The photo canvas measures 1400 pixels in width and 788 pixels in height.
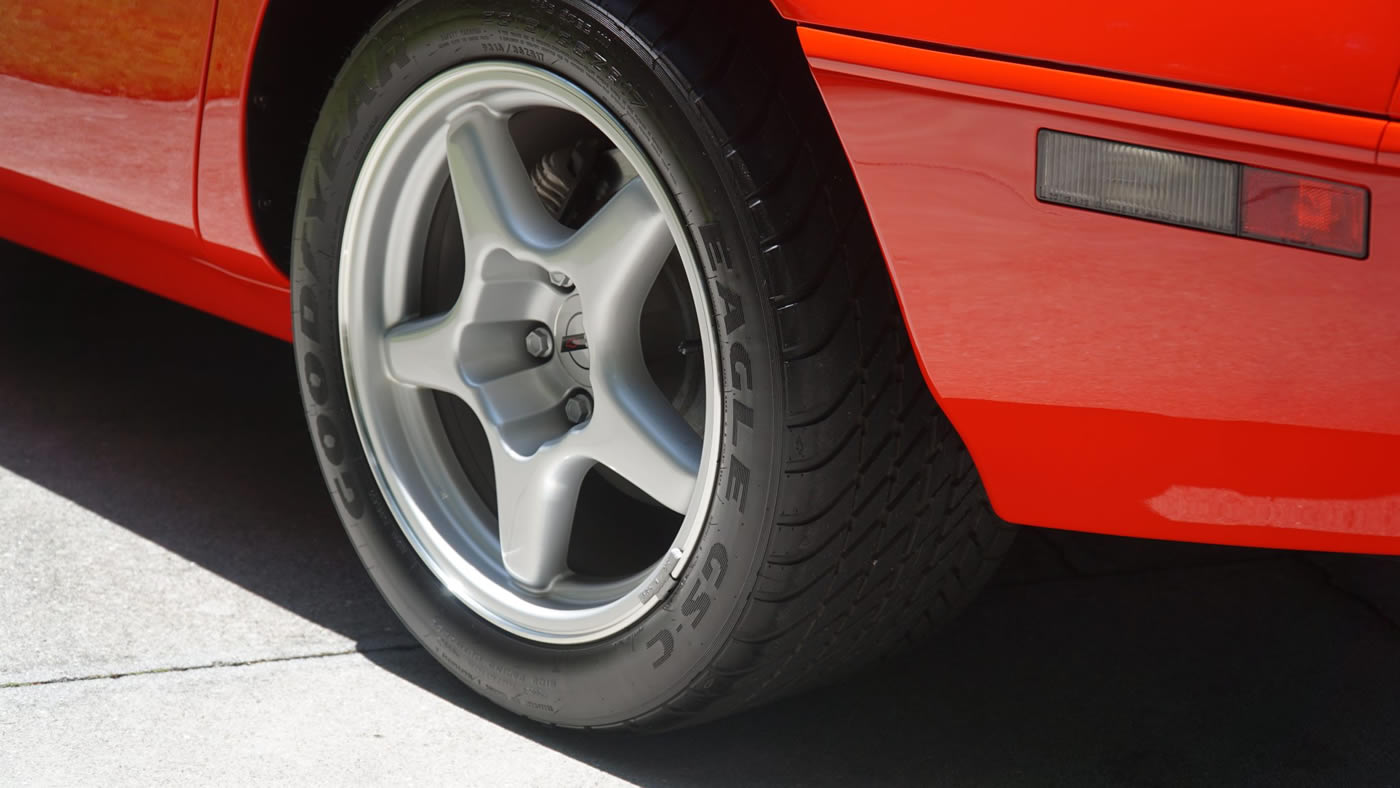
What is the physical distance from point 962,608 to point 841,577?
0.36 meters

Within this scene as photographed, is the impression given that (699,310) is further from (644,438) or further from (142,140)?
(142,140)

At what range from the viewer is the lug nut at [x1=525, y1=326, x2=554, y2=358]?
1933mm

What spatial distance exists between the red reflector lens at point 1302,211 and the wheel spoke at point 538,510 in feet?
2.81

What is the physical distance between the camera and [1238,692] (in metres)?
1.99

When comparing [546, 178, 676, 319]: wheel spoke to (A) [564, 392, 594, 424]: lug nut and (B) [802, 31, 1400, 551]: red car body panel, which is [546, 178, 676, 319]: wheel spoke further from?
(B) [802, 31, 1400, 551]: red car body panel

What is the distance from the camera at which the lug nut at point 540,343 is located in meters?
1.93

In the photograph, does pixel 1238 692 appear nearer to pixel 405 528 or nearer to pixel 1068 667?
pixel 1068 667

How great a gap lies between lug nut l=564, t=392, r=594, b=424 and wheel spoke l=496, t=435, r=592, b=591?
0.37 ft

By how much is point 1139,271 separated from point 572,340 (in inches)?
32.4

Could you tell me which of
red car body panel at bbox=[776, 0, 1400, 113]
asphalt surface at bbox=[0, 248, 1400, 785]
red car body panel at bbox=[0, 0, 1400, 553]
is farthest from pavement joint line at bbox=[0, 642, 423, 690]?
red car body panel at bbox=[776, 0, 1400, 113]

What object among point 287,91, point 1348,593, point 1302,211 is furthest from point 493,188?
point 1348,593

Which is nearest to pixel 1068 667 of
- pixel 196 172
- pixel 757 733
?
pixel 757 733

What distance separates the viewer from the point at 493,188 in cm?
185

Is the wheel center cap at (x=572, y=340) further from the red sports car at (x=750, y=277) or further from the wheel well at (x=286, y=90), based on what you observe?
the wheel well at (x=286, y=90)
